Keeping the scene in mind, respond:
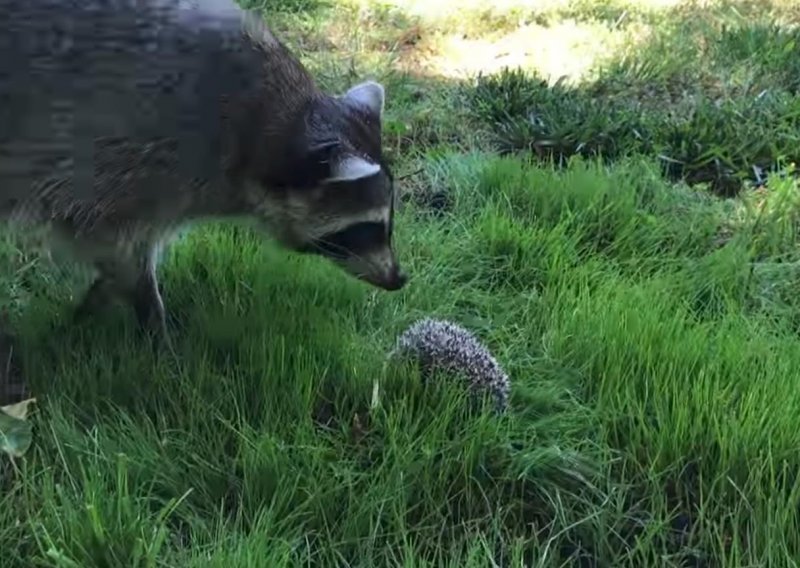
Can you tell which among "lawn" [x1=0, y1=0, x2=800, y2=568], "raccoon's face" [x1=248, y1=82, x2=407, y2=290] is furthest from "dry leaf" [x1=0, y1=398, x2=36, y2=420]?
"raccoon's face" [x1=248, y1=82, x2=407, y2=290]

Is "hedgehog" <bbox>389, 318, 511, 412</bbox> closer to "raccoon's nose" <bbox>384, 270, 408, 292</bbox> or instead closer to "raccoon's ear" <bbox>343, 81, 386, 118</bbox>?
"raccoon's nose" <bbox>384, 270, 408, 292</bbox>

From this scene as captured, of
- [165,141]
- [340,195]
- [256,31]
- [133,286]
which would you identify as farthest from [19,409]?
[256,31]

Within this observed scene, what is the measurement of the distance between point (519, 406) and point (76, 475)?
3.18 ft

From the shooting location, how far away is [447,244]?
10.7 ft

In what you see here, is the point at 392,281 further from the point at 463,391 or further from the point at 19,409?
the point at 19,409

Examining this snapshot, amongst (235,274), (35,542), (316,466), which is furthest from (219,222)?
(35,542)

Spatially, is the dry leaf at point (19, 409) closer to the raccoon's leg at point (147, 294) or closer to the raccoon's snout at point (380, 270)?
the raccoon's leg at point (147, 294)

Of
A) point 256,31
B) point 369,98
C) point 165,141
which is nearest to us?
point 165,141

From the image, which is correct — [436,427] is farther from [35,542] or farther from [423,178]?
[423,178]

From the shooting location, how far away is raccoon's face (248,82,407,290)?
8.64 feet

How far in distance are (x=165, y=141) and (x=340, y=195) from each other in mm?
436

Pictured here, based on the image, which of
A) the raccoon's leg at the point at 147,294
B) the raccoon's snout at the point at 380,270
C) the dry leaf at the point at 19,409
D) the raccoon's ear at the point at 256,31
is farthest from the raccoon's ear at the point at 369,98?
the dry leaf at the point at 19,409

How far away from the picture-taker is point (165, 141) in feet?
8.37

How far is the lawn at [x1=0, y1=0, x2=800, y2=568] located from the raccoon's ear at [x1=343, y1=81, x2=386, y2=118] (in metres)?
0.44
